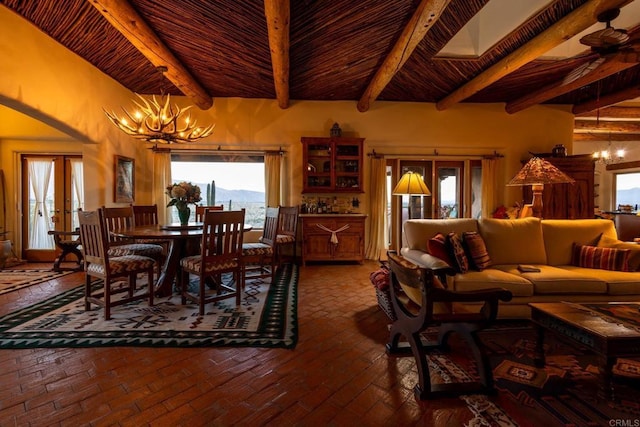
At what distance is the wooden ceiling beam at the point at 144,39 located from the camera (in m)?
2.82

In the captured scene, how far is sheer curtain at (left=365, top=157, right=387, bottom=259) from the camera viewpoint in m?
5.68

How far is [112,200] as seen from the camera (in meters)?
4.73

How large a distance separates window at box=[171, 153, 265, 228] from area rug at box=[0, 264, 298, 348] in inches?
104

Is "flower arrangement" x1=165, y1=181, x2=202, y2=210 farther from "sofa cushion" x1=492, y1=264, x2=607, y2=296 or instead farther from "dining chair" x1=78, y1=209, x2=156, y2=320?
"sofa cushion" x1=492, y1=264, x2=607, y2=296

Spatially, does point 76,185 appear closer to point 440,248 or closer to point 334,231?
point 334,231

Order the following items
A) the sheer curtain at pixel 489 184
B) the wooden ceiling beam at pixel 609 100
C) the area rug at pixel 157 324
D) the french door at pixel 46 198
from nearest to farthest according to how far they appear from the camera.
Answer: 1. the area rug at pixel 157 324
2. the wooden ceiling beam at pixel 609 100
3. the french door at pixel 46 198
4. the sheer curtain at pixel 489 184

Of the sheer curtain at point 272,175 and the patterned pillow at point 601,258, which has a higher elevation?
the sheer curtain at point 272,175

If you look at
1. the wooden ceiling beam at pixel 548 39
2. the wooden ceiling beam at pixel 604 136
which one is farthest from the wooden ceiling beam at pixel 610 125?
the wooden ceiling beam at pixel 548 39

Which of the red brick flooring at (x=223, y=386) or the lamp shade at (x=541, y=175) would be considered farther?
the lamp shade at (x=541, y=175)

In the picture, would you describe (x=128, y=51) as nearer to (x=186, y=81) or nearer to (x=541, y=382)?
(x=186, y=81)

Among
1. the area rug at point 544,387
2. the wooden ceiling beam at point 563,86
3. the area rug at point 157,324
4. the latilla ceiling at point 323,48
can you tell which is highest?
the latilla ceiling at point 323,48

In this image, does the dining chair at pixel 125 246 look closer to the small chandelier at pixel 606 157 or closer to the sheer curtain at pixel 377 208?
the sheer curtain at pixel 377 208

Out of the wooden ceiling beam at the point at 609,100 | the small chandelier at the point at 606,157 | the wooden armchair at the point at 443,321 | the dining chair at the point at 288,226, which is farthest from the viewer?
the small chandelier at the point at 606,157

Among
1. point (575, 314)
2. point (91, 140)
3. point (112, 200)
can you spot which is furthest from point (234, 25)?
point (575, 314)
